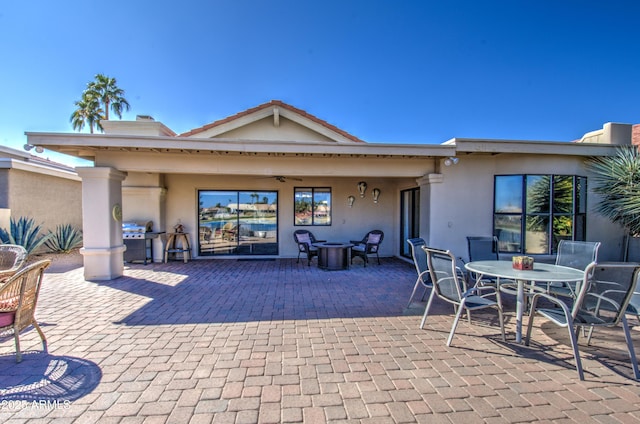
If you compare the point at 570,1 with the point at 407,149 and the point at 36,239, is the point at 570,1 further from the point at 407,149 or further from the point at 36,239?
the point at 36,239

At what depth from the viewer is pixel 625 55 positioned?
31.1 ft

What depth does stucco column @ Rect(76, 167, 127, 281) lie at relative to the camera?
6570mm

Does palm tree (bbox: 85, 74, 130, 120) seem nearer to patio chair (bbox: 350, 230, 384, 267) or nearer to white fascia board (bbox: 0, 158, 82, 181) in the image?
white fascia board (bbox: 0, 158, 82, 181)

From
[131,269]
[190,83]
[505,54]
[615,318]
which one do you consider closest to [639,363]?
[615,318]

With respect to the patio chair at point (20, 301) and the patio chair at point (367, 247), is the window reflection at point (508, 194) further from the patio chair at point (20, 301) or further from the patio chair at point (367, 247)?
the patio chair at point (20, 301)

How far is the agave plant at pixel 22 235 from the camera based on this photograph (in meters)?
8.66

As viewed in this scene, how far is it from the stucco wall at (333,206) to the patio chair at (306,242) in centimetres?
76

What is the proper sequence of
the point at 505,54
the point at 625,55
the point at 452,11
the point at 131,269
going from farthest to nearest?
the point at 505,54, the point at 625,55, the point at 452,11, the point at 131,269

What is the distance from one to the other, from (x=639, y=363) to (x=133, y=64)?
14.0m

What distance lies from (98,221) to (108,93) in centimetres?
1840

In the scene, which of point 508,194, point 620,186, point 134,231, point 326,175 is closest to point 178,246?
point 134,231

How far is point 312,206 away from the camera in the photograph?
10312 mm

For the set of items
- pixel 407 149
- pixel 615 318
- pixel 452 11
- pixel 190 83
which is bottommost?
pixel 615 318

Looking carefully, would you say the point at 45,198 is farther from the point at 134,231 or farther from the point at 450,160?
the point at 450,160
